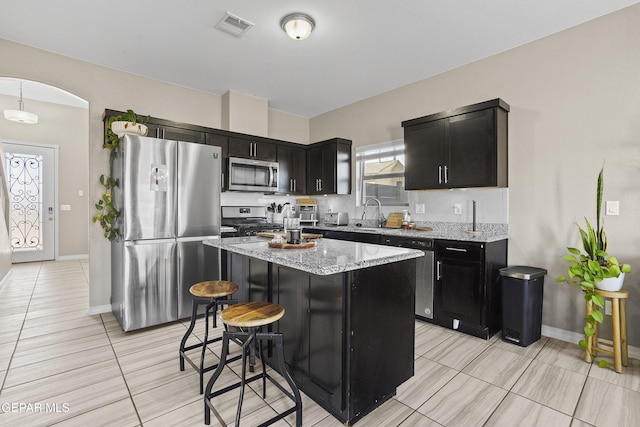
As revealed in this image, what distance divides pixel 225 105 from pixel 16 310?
3.57 m

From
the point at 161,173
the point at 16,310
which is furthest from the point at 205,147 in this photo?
the point at 16,310

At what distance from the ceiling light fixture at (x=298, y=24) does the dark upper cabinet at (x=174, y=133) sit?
1.84 m

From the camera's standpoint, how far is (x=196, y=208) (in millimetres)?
3314

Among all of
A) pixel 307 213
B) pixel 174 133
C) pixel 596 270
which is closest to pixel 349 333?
pixel 596 270

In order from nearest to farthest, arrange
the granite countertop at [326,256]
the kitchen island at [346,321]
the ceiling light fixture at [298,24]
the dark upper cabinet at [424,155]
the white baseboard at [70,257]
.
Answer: the granite countertop at [326,256] < the kitchen island at [346,321] < the ceiling light fixture at [298,24] < the dark upper cabinet at [424,155] < the white baseboard at [70,257]

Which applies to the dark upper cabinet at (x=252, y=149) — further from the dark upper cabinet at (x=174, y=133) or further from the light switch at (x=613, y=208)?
the light switch at (x=613, y=208)

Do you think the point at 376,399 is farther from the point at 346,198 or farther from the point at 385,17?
the point at 346,198

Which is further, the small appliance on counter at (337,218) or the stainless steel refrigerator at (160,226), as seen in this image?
the small appliance on counter at (337,218)

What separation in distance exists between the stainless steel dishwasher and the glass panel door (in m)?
7.22

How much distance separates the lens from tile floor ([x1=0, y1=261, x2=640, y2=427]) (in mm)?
1753

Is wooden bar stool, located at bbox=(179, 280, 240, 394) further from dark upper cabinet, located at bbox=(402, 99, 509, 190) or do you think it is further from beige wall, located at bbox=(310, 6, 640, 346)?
beige wall, located at bbox=(310, 6, 640, 346)

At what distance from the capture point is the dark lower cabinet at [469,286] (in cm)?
282

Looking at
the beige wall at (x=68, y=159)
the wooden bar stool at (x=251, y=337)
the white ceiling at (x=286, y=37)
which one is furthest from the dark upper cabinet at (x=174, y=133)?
the beige wall at (x=68, y=159)

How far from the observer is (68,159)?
6.50 m
